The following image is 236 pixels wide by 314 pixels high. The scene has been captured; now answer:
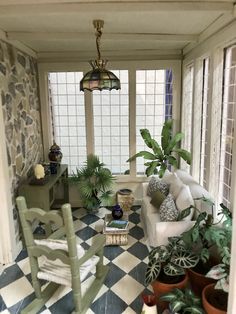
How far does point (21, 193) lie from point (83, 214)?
1359mm

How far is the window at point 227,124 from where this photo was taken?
2.82 metres

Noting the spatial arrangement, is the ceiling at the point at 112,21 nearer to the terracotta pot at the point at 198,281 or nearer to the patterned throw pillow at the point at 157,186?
the patterned throw pillow at the point at 157,186

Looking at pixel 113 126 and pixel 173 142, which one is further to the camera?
pixel 113 126

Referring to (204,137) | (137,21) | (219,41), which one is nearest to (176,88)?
(204,137)

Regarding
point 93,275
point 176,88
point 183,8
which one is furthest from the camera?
point 176,88

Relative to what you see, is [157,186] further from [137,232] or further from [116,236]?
[116,236]

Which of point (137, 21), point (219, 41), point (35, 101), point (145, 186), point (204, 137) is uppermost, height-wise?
point (137, 21)

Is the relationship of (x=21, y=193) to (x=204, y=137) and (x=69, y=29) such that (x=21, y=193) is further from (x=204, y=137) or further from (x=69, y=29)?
(x=204, y=137)

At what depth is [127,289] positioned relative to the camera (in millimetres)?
2703

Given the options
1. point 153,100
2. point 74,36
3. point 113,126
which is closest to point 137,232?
→ point 113,126

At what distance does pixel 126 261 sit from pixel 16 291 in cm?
124

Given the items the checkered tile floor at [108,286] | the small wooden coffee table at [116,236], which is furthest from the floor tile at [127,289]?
the small wooden coffee table at [116,236]

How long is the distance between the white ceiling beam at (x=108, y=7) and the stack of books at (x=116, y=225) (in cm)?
249

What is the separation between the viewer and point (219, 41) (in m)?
2.78
